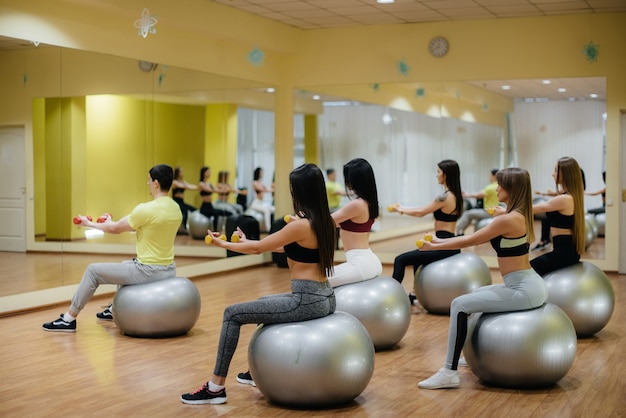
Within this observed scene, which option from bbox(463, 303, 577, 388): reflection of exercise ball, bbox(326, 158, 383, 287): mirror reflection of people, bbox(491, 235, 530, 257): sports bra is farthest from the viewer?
bbox(326, 158, 383, 287): mirror reflection of people

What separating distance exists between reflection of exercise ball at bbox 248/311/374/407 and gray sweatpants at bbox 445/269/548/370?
1.93 feet

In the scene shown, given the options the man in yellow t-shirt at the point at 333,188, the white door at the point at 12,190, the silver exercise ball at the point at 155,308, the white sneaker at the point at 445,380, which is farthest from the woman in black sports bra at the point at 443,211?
the man in yellow t-shirt at the point at 333,188

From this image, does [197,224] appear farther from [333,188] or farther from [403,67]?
[403,67]

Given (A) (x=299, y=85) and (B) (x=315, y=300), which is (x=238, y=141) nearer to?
(A) (x=299, y=85)

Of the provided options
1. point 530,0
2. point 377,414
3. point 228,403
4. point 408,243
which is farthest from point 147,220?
point 408,243

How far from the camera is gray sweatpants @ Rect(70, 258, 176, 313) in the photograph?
5641mm

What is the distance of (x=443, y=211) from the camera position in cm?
647

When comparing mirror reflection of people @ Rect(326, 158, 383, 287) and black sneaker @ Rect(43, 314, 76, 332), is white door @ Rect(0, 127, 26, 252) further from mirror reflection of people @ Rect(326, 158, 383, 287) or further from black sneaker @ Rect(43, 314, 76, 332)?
mirror reflection of people @ Rect(326, 158, 383, 287)

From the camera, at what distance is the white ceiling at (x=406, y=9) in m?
8.73

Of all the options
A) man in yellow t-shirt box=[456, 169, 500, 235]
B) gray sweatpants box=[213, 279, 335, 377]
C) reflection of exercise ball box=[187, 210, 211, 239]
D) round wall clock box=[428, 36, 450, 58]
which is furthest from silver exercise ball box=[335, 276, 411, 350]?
round wall clock box=[428, 36, 450, 58]

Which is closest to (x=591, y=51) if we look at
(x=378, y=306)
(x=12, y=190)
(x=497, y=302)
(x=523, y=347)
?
(x=378, y=306)

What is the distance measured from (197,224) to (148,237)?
345 centimetres

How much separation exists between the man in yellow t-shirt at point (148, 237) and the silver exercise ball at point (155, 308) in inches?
3.5

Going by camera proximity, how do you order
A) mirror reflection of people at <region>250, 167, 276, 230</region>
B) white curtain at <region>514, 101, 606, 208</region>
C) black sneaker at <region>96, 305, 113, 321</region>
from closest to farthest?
black sneaker at <region>96, 305, 113, 321</region> → white curtain at <region>514, 101, 606, 208</region> → mirror reflection of people at <region>250, 167, 276, 230</region>
